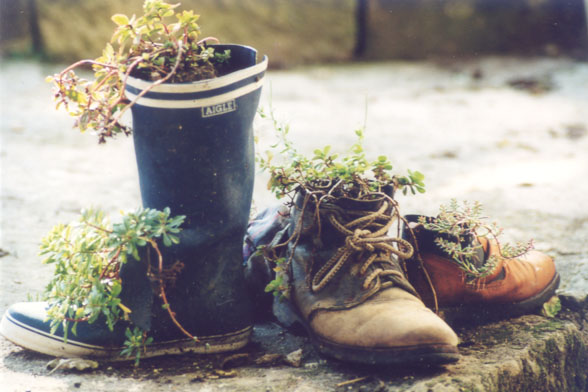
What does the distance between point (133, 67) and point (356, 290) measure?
637 millimetres

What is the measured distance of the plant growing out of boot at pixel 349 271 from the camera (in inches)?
47.6

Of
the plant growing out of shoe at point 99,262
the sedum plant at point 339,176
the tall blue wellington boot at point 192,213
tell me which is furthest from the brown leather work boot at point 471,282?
the plant growing out of shoe at point 99,262

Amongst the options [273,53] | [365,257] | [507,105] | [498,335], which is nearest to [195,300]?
[365,257]

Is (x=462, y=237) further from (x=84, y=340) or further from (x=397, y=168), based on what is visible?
(x=397, y=168)

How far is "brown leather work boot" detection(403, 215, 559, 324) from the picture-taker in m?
1.43

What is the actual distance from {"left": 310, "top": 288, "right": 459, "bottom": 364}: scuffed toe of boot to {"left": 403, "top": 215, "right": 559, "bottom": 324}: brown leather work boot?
137mm

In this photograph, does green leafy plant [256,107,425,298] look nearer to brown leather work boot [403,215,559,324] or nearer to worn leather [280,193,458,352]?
worn leather [280,193,458,352]

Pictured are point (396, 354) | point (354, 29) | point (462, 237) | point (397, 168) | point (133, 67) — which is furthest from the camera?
point (354, 29)

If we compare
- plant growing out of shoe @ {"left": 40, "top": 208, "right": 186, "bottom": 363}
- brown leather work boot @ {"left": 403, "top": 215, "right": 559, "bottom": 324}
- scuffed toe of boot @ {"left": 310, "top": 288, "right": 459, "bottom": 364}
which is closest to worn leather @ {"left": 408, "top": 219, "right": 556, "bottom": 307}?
brown leather work boot @ {"left": 403, "top": 215, "right": 559, "bottom": 324}

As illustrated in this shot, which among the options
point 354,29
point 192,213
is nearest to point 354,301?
point 192,213

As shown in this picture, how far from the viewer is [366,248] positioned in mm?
1334

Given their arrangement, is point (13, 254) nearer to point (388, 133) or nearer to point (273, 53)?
point (388, 133)

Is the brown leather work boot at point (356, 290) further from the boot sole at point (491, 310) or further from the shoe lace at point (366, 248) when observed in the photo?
the boot sole at point (491, 310)

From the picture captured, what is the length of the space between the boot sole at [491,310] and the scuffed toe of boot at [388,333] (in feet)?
0.60
